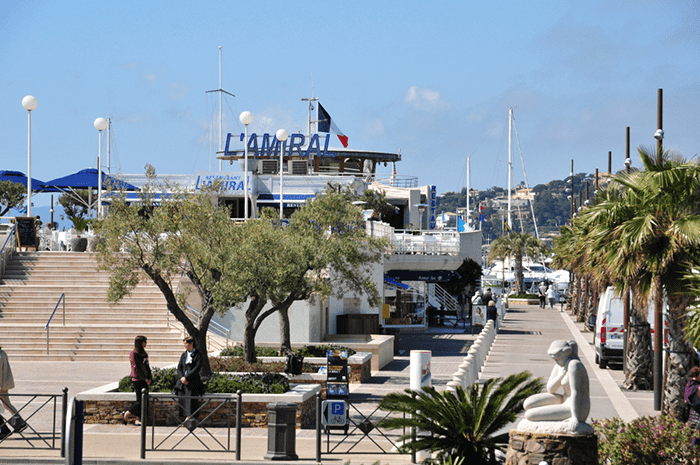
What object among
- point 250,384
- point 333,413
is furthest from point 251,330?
point 333,413

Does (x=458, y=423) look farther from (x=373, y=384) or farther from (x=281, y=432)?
(x=373, y=384)

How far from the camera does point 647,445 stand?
10.0m

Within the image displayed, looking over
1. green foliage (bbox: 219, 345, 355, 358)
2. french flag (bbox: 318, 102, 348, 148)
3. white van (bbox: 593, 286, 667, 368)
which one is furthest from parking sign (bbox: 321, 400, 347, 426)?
french flag (bbox: 318, 102, 348, 148)

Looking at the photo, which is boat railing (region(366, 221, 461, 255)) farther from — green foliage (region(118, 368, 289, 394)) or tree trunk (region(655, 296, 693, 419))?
tree trunk (region(655, 296, 693, 419))

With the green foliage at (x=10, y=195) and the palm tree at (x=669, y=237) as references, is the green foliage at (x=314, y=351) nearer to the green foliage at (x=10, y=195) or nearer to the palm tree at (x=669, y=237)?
the palm tree at (x=669, y=237)

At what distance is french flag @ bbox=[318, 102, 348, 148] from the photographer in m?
70.5

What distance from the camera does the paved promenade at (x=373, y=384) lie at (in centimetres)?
1245

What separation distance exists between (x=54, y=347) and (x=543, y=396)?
1917cm

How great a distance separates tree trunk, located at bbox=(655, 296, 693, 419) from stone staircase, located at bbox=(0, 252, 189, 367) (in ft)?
42.0

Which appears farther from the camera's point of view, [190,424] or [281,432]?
[190,424]

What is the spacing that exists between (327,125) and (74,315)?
1802 inches

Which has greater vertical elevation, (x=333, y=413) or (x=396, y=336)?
(x=333, y=413)

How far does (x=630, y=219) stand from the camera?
15.8 m

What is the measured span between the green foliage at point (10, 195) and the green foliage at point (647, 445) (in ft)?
240
